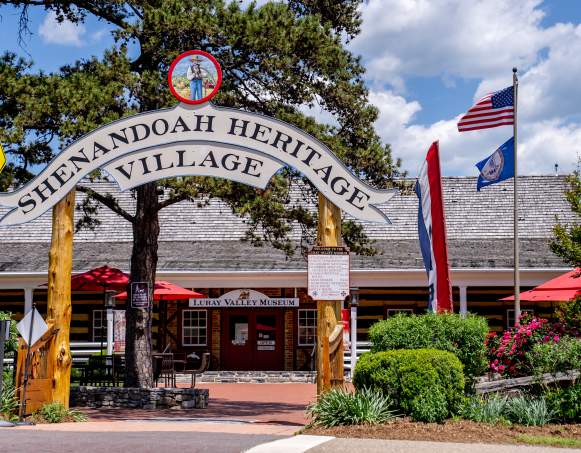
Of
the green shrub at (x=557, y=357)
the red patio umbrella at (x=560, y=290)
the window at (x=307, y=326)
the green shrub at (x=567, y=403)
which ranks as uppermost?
the red patio umbrella at (x=560, y=290)

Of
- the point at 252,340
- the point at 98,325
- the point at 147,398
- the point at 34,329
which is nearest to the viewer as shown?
the point at 34,329

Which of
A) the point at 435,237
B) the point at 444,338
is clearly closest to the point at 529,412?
the point at 444,338

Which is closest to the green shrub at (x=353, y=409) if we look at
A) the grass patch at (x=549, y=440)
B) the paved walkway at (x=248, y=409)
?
the paved walkway at (x=248, y=409)

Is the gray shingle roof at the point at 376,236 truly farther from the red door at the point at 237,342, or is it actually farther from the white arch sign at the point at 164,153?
the white arch sign at the point at 164,153

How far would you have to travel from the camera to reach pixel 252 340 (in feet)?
89.6

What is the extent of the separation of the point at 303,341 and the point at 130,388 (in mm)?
11172

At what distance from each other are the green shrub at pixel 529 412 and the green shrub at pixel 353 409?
1.50 m

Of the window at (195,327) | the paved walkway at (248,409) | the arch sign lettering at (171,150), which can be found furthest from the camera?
the window at (195,327)

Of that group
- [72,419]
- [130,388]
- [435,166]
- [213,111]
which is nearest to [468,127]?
[435,166]

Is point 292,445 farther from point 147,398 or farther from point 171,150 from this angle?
point 147,398

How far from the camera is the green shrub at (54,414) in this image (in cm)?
1303

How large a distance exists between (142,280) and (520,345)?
790 cm

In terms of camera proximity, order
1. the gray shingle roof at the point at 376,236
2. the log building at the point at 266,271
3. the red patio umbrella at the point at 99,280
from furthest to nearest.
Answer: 1. the gray shingle roof at the point at 376,236
2. the log building at the point at 266,271
3. the red patio umbrella at the point at 99,280

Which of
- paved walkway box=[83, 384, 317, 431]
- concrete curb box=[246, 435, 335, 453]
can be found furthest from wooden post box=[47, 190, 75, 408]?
concrete curb box=[246, 435, 335, 453]
